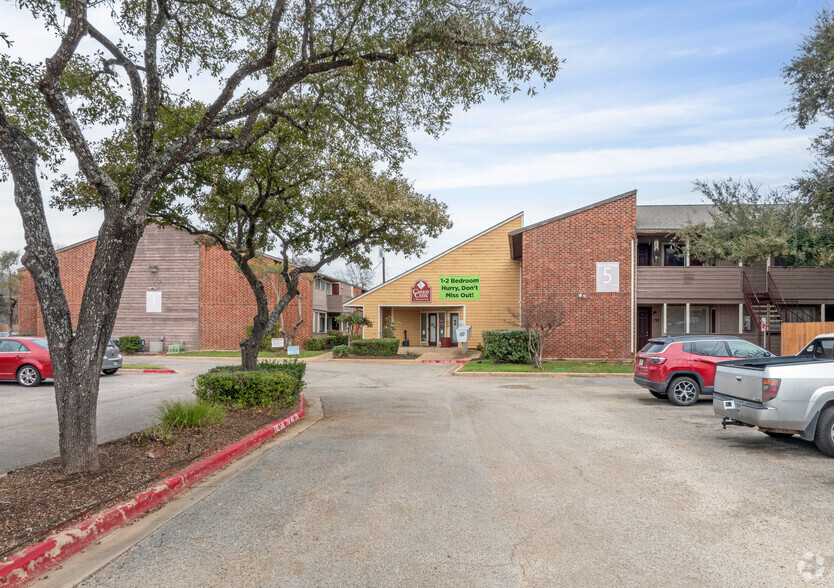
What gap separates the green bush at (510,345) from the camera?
23.0 metres

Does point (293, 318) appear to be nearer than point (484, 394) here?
No

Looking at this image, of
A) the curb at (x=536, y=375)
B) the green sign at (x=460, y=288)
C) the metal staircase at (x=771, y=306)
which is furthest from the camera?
the green sign at (x=460, y=288)

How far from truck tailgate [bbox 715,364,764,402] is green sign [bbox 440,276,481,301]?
2319cm

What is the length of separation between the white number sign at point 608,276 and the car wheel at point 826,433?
1721 cm

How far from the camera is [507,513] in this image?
5.21m

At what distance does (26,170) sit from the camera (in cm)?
580

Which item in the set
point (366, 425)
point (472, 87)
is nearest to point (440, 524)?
point (366, 425)

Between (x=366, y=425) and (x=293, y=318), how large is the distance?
2636cm

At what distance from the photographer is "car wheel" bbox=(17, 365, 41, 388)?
1595cm

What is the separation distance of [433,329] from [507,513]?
29.8 meters

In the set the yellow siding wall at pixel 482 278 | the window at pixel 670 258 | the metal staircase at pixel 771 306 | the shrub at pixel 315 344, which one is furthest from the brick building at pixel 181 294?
the metal staircase at pixel 771 306

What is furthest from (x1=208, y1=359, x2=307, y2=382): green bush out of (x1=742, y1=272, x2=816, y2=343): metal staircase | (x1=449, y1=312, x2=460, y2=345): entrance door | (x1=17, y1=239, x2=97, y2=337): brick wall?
(x1=17, y1=239, x2=97, y2=337): brick wall

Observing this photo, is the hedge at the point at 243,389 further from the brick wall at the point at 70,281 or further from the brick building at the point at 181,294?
the brick wall at the point at 70,281

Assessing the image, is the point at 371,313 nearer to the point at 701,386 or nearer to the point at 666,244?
the point at 666,244
